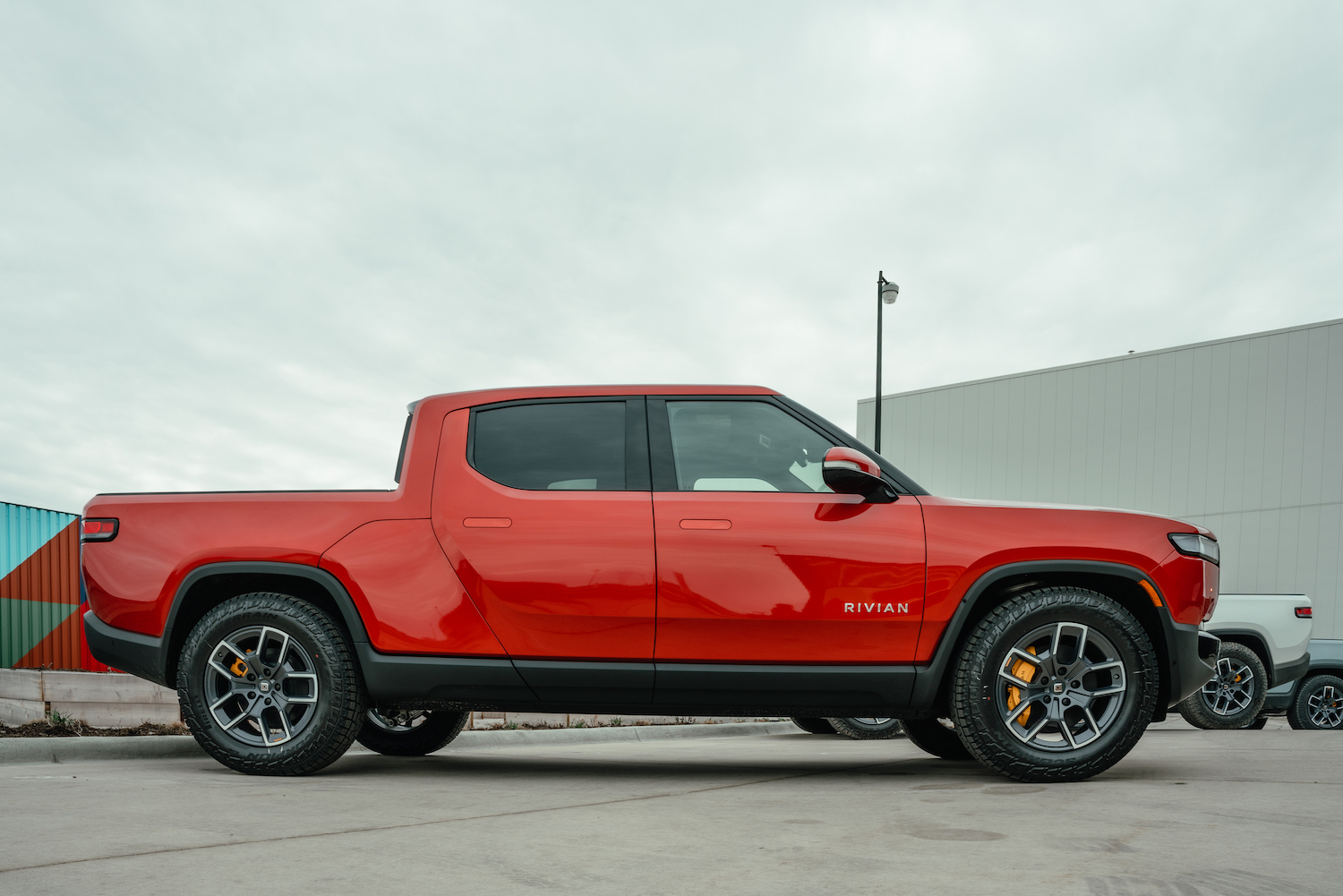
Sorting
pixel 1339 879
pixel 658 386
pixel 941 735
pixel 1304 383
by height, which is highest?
pixel 1304 383

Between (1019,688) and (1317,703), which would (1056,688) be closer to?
(1019,688)

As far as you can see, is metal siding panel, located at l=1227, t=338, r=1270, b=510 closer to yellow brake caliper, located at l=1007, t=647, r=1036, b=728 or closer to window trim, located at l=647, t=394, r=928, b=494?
yellow brake caliper, located at l=1007, t=647, r=1036, b=728

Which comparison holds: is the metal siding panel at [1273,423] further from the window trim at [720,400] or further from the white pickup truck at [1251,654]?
the window trim at [720,400]

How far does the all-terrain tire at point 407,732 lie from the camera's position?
20.4 feet

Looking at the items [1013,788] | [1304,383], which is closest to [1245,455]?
[1304,383]

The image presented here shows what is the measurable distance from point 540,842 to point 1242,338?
80.0 ft

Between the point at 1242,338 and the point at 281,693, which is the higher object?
the point at 1242,338

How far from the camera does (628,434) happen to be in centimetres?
501

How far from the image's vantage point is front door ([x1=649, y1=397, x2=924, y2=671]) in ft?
15.2

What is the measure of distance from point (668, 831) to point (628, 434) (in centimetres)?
209

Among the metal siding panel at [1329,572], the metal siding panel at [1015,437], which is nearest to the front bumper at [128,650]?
the metal siding panel at [1329,572]

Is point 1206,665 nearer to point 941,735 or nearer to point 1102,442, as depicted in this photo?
point 941,735

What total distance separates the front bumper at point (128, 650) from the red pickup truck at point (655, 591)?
14 millimetres

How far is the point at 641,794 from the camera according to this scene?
14.3ft
